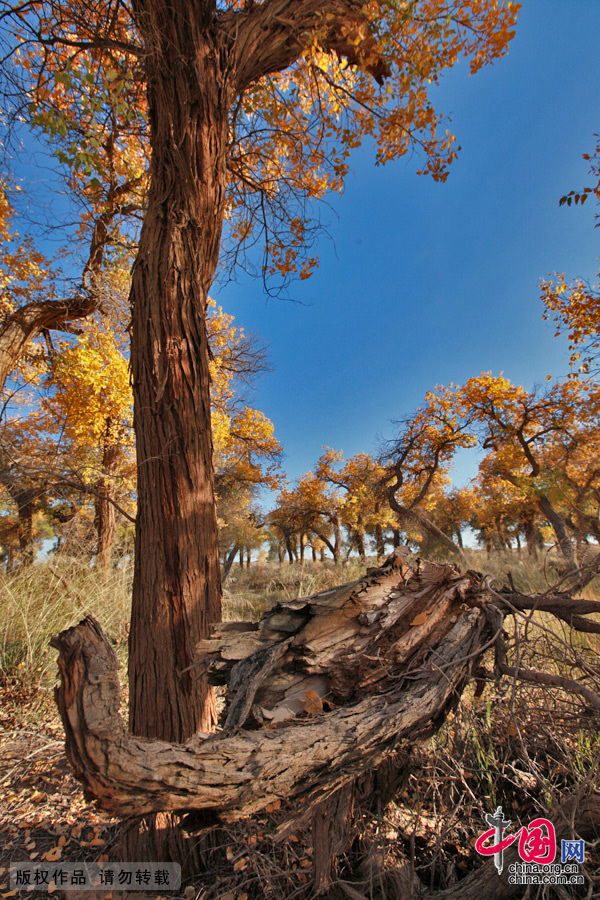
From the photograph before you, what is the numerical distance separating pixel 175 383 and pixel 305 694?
4.77 feet

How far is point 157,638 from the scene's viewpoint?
5.39ft

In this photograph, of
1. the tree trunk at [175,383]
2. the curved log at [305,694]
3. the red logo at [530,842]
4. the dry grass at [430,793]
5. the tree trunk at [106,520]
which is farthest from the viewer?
the tree trunk at [106,520]

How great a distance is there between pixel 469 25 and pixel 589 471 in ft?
59.3

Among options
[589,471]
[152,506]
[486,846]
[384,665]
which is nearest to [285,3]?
[152,506]

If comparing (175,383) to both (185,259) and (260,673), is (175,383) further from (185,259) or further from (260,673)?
(260,673)

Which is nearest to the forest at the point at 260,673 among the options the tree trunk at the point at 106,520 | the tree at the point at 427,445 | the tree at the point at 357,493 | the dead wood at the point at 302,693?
the dead wood at the point at 302,693

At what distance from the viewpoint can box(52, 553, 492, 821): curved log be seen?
2.22 feet

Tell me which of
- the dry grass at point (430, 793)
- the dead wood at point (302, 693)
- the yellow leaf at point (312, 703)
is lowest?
the dry grass at point (430, 793)

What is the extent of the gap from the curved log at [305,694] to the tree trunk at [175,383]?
50 cm

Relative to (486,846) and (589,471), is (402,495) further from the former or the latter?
(486,846)

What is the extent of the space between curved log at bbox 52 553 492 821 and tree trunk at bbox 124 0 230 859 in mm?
496

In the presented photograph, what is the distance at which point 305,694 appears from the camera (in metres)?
1.17

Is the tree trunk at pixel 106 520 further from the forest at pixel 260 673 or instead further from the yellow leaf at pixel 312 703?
the yellow leaf at pixel 312 703

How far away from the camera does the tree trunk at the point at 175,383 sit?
164 centimetres
